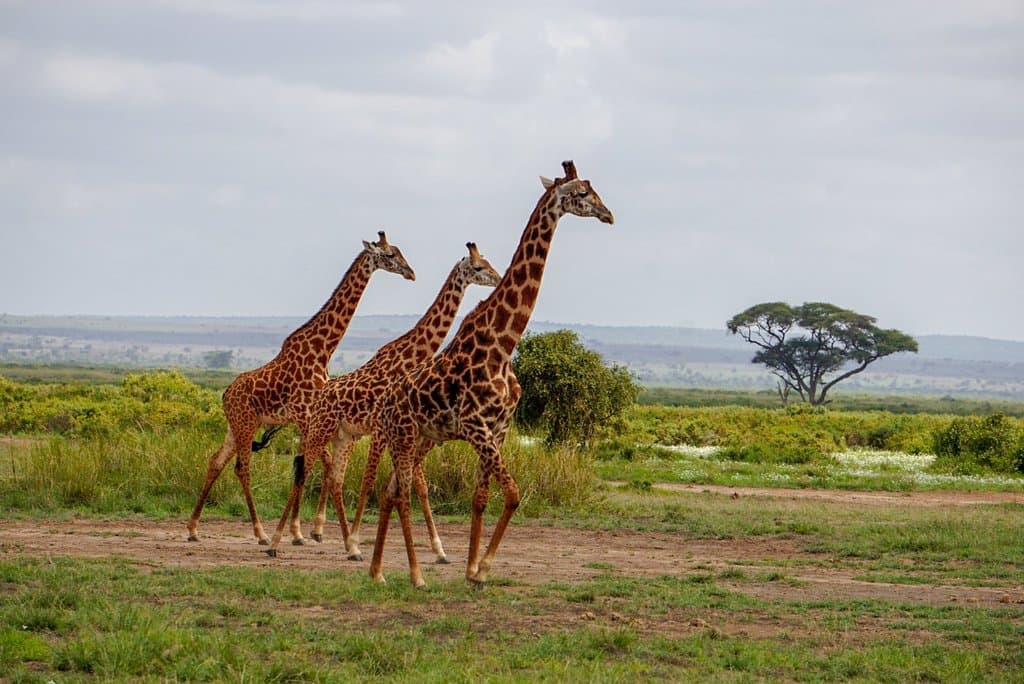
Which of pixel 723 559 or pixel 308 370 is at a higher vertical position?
pixel 308 370

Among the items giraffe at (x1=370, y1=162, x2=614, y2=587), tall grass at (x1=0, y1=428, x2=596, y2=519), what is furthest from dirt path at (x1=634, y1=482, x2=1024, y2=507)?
giraffe at (x1=370, y1=162, x2=614, y2=587)

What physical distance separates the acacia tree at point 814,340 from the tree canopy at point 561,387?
50673 millimetres

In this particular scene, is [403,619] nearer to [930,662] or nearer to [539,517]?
[930,662]

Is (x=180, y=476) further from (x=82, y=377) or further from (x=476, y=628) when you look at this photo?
(x=82, y=377)

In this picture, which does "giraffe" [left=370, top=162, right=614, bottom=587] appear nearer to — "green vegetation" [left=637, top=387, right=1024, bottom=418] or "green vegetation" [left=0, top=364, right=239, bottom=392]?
"green vegetation" [left=0, top=364, right=239, bottom=392]

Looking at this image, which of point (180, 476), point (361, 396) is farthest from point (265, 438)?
point (180, 476)

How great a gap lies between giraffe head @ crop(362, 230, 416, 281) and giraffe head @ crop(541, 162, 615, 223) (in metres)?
3.48

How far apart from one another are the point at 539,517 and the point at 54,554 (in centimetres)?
632

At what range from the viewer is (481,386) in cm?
1066

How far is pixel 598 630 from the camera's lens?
898cm

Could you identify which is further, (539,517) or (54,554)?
(539,517)

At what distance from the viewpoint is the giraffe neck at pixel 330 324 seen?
13.7 metres

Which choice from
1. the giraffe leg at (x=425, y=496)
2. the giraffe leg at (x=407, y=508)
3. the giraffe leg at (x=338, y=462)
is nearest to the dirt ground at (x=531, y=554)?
the giraffe leg at (x=425, y=496)

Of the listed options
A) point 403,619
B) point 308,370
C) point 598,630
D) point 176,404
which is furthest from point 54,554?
point 176,404
